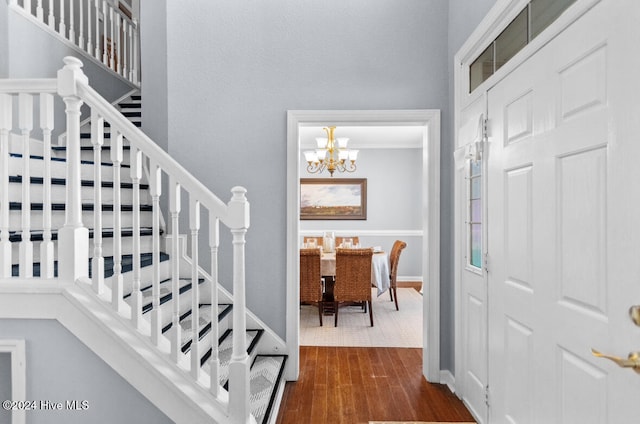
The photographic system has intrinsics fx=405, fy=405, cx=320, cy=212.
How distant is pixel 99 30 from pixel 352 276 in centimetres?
394

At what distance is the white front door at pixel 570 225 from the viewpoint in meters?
1.26

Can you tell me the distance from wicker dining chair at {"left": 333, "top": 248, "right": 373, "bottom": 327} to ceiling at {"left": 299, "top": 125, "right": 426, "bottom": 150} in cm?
234

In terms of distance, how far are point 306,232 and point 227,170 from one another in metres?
4.43

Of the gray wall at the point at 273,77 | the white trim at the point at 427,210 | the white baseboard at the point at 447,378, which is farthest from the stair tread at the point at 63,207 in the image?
the white baseboard at the point at 447,378

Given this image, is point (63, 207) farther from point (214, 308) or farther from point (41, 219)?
point (214, 308)

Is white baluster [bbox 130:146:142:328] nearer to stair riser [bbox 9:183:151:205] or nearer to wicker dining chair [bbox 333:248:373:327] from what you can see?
stair riser [bbox 9:183:151:205]

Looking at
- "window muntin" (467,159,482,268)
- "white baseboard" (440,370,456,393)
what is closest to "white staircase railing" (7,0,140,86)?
"window muntin" (467,159,482,268)

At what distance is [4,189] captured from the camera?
1.92 m

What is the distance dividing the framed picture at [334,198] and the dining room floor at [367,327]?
213 centimetres

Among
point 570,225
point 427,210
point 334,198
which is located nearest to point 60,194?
point 427,210

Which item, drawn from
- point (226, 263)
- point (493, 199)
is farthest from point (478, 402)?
point (226, 263)

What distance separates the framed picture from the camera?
7.66m

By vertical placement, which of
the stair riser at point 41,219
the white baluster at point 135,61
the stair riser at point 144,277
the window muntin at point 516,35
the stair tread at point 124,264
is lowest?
the stair riser at point 144,277

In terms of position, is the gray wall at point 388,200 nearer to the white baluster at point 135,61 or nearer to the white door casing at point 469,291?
the white baluster at point 135,61
